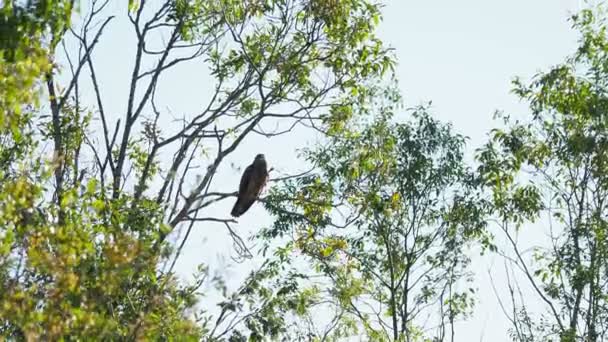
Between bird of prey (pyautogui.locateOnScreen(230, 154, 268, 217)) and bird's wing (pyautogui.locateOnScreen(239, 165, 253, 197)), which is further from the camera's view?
bird's wing (pyautogui.locateOnScreen(239, 165, 253, 197))

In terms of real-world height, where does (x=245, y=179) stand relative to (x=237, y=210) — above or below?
above

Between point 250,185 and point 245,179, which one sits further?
point 245,179

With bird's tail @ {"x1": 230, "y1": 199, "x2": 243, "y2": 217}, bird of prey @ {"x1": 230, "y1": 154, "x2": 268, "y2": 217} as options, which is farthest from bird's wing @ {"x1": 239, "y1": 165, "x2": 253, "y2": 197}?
bird's tail @ {"x1": 230, "y1": 199, "x2": 243, "y2": 217}

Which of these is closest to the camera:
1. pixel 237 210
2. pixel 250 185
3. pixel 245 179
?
pixel 237 210

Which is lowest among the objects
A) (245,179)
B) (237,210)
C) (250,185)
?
(237,210)

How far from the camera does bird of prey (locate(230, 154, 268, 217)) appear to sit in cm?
1212

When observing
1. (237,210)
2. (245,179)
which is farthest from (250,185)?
(237,210)

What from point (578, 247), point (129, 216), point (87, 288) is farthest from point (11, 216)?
point (578, 247)

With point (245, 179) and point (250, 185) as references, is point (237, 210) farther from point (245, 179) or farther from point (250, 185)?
point (245, 179)

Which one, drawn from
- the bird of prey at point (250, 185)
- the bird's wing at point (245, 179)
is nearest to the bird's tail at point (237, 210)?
the bird of prey at point (250, 185)

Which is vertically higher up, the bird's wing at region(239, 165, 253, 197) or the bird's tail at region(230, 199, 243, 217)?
the bird's wing at region(239, 165, 253, 197)

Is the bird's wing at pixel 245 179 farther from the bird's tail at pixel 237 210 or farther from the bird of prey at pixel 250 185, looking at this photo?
the bird's tail at pixel 237 210

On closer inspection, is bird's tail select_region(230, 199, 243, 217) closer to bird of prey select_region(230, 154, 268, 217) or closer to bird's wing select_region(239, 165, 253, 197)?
bird of prey select_region(230, 154, 268, 217)

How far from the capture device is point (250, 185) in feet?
41.0
